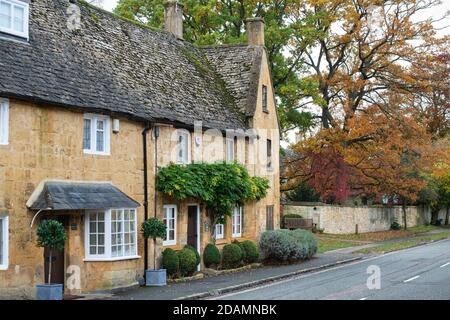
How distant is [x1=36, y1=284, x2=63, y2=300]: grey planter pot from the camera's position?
57.6 feet

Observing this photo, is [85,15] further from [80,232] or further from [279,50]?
[279,50]

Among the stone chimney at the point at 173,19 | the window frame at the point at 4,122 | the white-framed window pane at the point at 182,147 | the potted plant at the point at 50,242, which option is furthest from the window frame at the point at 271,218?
the window frame at the point at 4,122

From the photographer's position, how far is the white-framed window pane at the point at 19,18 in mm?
20219

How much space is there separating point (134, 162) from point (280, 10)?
812 inches

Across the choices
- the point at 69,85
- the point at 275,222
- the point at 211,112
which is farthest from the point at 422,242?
the point at 69,85

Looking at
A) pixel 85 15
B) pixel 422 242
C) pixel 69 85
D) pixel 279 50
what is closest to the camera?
pixel 69 85

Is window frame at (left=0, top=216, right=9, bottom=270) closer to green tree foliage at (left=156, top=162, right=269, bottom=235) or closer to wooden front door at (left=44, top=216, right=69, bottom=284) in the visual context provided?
wooden front door at (left=44, top=216, right=69, bottom=284)

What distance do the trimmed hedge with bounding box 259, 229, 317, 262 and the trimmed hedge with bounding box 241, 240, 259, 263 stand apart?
98 cm

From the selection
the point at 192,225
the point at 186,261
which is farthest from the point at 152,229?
the point at 192,225

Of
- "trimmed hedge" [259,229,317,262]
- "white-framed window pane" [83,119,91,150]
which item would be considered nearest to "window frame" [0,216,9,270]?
"white-framed window pane" [83,119,91,150]

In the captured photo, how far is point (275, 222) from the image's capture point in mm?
33938

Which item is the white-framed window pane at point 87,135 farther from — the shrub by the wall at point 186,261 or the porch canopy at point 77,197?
the shrub by the wall at point 186,261

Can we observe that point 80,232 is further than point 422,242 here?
No

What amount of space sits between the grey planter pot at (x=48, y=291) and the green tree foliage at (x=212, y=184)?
6.94m
